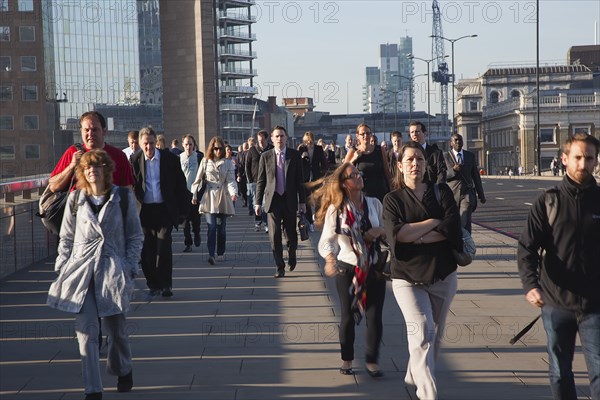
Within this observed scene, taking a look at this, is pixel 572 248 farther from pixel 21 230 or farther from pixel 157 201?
pixel 21 230

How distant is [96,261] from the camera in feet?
22.1

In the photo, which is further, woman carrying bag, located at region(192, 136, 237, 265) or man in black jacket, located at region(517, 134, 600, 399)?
woman carrying bag, located at region(192, 136, 237, 265)

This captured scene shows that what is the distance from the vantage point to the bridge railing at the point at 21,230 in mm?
13844

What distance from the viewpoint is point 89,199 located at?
6.88 meters

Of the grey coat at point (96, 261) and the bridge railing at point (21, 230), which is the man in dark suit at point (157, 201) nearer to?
the bridge railing at point (21, 230)

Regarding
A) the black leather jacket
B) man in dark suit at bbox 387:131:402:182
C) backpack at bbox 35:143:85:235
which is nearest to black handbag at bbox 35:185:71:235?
backpack at bbox 35:143:85:235

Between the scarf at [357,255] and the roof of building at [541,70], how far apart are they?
A: 141 meters

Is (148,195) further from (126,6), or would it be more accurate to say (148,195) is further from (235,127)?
(235,127)

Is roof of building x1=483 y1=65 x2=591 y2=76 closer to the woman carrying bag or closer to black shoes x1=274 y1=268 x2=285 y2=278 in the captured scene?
the woman carrying bag

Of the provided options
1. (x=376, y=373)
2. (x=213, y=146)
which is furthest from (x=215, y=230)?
(x=376, y=373)

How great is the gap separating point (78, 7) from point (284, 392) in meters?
85.9

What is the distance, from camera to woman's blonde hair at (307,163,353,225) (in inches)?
296

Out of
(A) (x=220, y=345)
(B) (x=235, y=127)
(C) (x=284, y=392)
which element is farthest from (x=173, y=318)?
(B) (x=235, y=127)

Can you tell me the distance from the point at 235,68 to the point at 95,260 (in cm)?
11560
